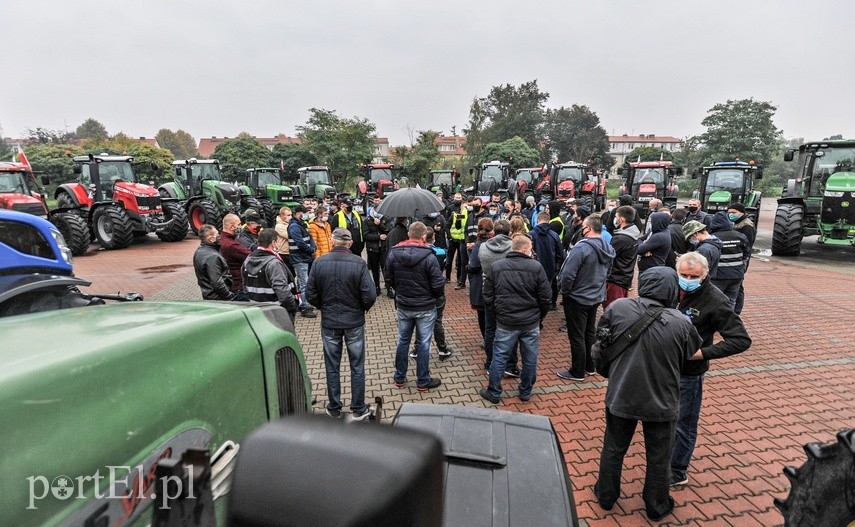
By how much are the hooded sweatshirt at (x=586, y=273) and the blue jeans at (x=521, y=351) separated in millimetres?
731

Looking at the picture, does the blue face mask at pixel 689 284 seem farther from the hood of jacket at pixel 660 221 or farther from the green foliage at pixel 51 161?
the green foliage at pixel 51 161

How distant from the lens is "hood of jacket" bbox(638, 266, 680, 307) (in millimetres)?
2949

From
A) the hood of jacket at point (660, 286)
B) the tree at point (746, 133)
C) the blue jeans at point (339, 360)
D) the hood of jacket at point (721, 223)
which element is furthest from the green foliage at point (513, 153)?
the hood of jacket at point (660, 286)

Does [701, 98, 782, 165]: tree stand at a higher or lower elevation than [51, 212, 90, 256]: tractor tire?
higher

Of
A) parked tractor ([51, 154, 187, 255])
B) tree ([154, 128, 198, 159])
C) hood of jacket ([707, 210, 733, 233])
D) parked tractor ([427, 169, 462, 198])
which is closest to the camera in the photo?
hood of jacket ([707, 210, 733, 233])

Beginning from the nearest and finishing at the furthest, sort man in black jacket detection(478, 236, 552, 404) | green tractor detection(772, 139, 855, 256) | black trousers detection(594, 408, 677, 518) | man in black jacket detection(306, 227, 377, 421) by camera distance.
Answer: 1. black trousers detection(594, 408, 677, 518)
2. man in black jacket detection(306, 227, 377, 421)
3. man in black jacket detection(478, 236, 552, 404)
4. green tractor detection(772, 139, 855, 256)

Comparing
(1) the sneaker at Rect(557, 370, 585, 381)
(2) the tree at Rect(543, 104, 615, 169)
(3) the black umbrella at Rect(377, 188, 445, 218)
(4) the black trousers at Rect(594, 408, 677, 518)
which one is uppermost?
(2) the tree at Rect(543, 104, 615, 169)

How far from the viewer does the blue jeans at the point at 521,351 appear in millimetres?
4648

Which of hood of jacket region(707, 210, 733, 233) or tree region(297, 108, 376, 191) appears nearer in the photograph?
hood of jacket region(707, 210, 733, 233)

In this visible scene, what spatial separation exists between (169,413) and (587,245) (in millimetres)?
4562

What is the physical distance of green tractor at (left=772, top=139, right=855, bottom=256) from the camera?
11766 millimetres

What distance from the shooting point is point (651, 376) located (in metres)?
2.91

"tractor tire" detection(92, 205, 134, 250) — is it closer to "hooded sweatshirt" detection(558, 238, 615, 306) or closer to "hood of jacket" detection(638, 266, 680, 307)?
"hooded sweatshirt" detection(558, 238, 615, 306)


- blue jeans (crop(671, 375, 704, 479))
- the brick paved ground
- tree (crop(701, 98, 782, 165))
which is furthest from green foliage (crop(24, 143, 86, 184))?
tree (crop(701, 98, 782, 165))
